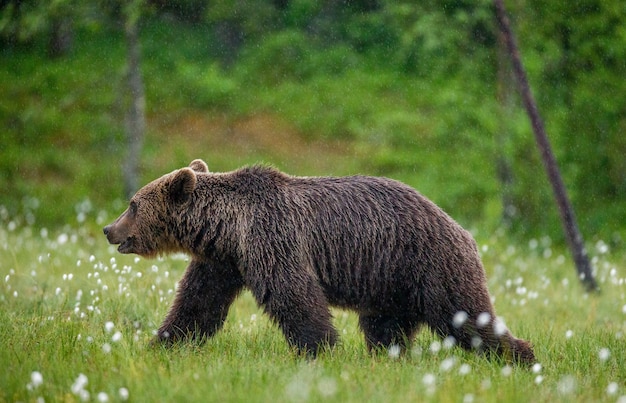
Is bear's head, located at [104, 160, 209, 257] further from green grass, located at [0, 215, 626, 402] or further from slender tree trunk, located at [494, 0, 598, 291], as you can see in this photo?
slender tree trunk, located at [494, 0, 598, 291]

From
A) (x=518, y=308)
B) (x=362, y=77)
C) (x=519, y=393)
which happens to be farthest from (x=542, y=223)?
(x=519, y=393)

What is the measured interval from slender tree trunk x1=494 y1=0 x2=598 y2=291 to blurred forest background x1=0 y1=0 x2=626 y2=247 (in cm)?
195

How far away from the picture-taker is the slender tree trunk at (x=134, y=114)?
13242mm

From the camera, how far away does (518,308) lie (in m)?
9.68

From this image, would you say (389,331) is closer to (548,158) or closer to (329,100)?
(548,158)

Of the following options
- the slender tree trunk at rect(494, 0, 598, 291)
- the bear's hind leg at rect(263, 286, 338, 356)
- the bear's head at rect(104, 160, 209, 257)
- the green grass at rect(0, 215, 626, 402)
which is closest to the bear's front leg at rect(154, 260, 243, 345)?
the green grass at rect(0, 215, 626, 402)

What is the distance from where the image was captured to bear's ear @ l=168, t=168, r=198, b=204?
6250 mm

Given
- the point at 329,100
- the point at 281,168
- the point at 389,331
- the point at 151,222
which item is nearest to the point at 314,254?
the point at 389,331

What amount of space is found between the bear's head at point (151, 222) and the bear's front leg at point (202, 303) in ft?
1.10

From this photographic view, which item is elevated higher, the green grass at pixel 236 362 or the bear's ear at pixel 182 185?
the bear's ear at pixel 182 185

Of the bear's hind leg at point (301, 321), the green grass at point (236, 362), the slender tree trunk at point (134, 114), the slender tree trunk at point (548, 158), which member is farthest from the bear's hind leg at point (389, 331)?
the slender tree trunk at point (134, 114)

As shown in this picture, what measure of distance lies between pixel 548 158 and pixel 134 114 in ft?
23.0

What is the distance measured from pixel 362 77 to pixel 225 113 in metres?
3.35

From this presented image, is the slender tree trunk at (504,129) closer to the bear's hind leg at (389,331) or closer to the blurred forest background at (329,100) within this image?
the blurred forest background at (329,100)
